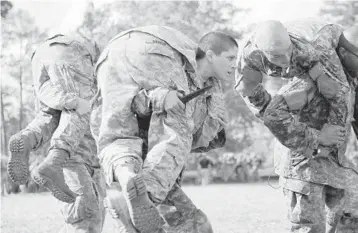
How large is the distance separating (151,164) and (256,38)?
5.48 ft

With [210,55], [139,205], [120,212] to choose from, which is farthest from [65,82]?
[139,205]

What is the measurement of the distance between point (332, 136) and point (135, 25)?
3081 centimetres

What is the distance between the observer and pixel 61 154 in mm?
6930

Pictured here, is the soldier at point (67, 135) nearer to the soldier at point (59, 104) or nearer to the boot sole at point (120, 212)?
the soldier at point (59, 104)

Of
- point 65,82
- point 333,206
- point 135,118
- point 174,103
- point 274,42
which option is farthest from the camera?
point 65,82

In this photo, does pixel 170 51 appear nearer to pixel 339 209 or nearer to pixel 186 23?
pixel 339 209

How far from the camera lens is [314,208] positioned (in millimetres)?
6168

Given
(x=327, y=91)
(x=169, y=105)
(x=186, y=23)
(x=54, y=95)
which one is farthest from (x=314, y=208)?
(x=186, y=23)

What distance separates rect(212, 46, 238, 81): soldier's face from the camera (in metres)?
5.90

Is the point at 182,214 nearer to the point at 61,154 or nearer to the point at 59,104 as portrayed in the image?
the point at 61,154

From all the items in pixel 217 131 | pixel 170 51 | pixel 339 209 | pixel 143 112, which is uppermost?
pixel 170 51

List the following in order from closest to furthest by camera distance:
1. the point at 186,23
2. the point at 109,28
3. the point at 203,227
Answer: the point at 203,227, the point at 109,28, the point at 186,23

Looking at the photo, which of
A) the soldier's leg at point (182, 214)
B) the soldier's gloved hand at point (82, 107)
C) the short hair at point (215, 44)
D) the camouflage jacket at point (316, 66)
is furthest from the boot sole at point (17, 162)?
the camouflage jacket at point (316, 66)

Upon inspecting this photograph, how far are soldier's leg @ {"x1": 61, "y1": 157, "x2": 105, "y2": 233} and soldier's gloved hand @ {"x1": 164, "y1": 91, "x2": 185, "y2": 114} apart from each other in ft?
7.69
